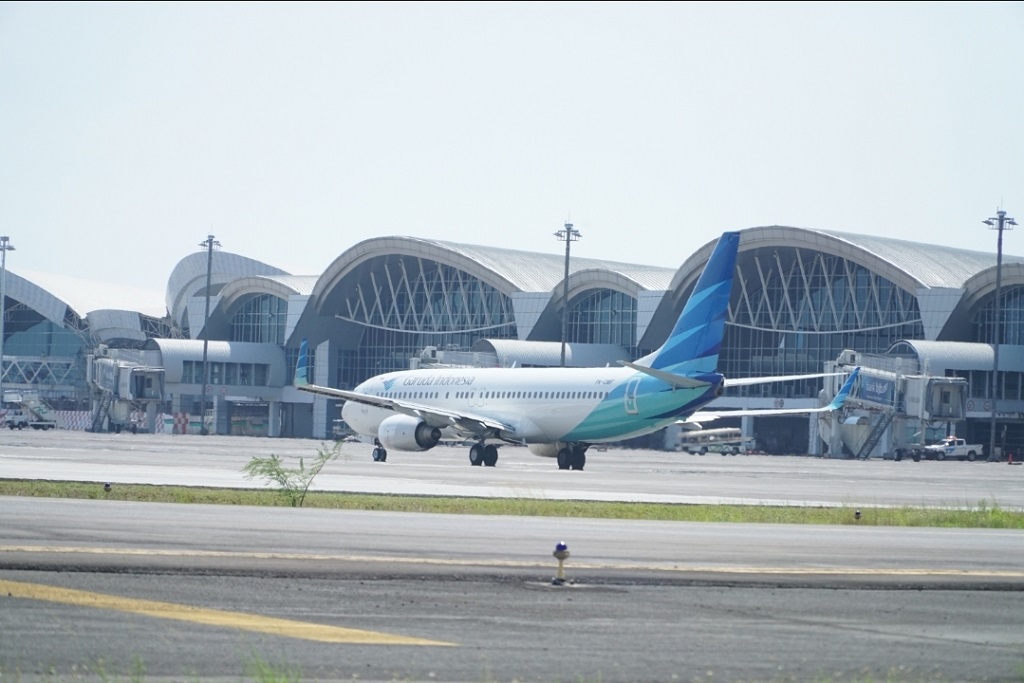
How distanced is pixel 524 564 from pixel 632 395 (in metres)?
31.8

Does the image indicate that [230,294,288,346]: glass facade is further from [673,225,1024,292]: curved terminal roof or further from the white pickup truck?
the white pickup truck

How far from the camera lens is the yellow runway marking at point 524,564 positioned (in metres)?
16.4

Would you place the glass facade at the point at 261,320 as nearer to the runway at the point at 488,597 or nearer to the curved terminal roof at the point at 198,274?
the curved terminal roof at the point at 198,274

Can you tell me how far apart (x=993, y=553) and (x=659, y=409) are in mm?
27278

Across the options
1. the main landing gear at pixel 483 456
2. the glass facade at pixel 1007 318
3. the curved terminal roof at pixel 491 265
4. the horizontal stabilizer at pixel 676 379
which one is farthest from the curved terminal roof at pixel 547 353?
the horizontal stabilizer at pixel 676 379

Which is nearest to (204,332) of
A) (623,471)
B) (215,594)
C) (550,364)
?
(550,364)

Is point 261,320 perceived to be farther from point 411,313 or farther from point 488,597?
point 488,597

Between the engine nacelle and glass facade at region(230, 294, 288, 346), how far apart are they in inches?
2212

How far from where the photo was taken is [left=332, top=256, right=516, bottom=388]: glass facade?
10075 cm

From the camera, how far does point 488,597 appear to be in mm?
13805

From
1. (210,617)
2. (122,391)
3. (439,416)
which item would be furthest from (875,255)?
(210,617)

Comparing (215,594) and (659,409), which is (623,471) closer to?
(659,409)

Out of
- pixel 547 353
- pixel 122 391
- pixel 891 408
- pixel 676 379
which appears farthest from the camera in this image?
pixel 122 391

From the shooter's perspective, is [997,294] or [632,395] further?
[997,294]
